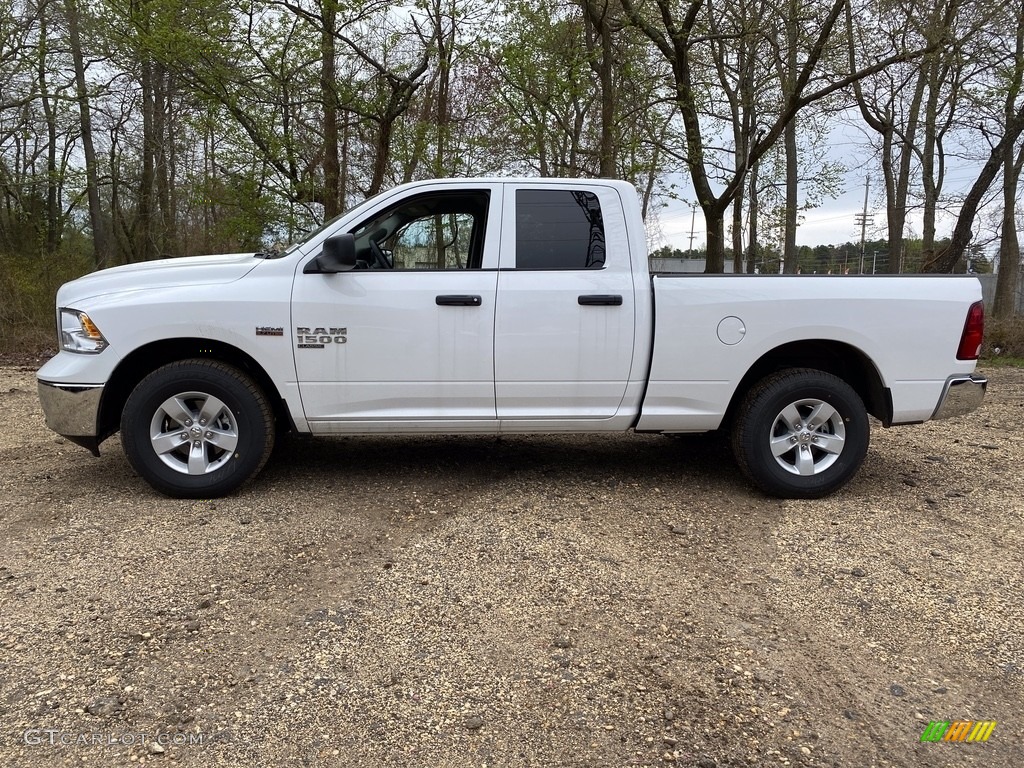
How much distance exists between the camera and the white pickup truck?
4074 millimetres

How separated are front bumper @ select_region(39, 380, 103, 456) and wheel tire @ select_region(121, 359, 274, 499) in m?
0.17

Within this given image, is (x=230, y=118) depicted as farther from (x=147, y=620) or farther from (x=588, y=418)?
(x=147, y=620)

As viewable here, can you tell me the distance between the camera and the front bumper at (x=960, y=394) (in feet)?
14.3

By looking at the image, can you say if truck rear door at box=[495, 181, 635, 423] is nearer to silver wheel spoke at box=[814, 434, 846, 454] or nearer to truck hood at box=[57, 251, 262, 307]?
silver wheel spoke at box=[814, 434, 846, 454]

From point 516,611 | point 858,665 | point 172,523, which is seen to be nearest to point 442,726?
point 516,611

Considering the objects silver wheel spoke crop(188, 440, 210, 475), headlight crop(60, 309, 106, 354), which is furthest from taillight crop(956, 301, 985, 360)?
headlight crop(60, 309, 106, 354)

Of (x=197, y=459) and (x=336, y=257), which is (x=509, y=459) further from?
(x=197, y=459)

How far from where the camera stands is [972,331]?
430 centimetres

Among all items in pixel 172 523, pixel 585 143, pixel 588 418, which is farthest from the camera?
pixel 585 143

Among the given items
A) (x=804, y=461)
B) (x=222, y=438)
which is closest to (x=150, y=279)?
(x=222, y=438)

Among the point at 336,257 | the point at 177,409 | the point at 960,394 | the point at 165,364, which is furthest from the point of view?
the point at 960,394

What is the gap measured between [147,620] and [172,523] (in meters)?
1.11

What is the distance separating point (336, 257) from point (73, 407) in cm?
180

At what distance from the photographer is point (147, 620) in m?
2.82
